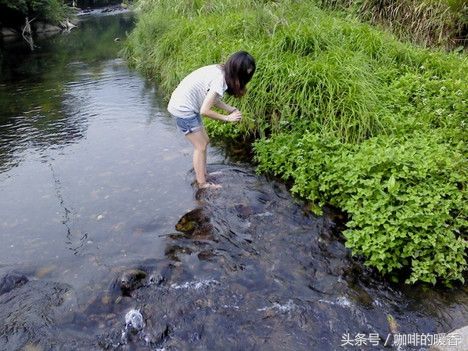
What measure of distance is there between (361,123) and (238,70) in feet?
6.29

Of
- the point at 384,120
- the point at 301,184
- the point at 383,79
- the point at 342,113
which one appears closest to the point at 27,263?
the point at 301,184

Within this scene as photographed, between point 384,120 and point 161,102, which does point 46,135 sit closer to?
point 161,102

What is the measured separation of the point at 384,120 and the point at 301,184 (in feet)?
4.85

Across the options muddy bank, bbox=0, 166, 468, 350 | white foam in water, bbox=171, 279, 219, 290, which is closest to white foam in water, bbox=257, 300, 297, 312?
muddy bank, bbox=0, 166, 468, 350

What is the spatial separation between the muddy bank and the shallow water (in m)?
0.01

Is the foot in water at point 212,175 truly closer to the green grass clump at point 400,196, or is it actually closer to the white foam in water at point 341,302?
the green grass clump at point 400,196

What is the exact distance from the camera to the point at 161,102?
9367mm

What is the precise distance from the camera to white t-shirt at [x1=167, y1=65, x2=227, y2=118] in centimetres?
454

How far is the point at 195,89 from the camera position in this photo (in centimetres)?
468

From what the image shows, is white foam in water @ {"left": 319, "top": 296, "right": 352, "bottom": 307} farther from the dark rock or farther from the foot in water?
the dark rock

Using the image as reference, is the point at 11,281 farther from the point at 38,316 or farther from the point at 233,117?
the point at 233,117

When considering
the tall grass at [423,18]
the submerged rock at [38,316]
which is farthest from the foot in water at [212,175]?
the tall grass at [423,18]

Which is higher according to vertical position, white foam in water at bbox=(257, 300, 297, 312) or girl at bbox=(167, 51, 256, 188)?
girl at bbox=(167, 51, 256, 188)

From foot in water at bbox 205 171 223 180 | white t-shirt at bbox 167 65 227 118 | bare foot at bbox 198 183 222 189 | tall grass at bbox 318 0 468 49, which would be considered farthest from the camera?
tall grass at bbox 318 0 468 49
